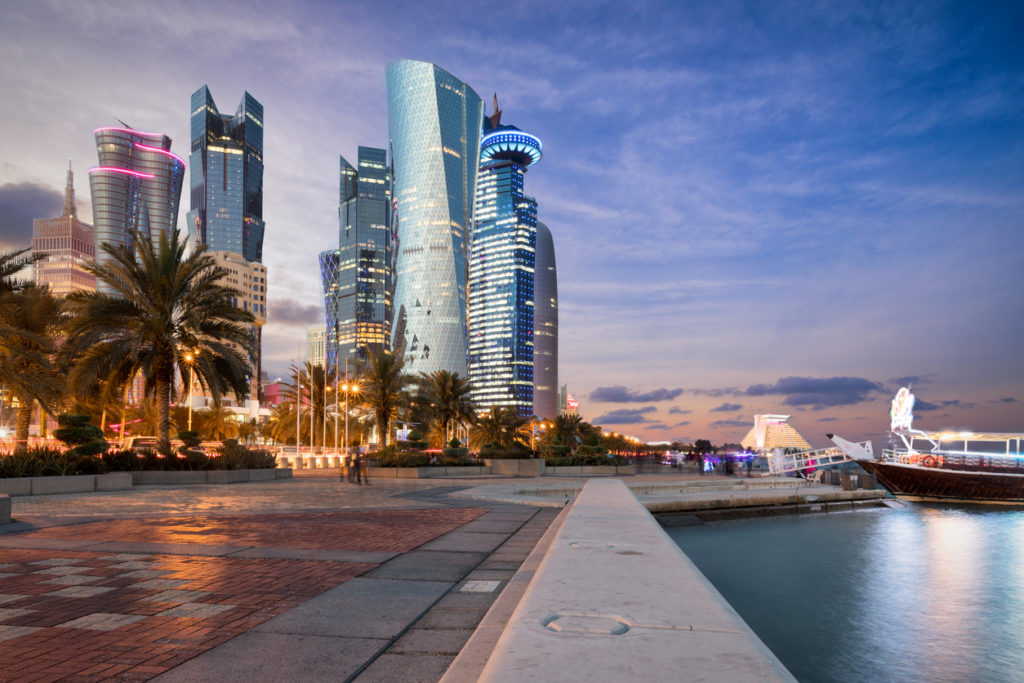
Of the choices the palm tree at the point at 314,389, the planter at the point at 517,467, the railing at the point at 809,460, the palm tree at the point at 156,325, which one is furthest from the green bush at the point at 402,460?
the railing at the point at 809,460

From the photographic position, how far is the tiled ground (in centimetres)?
443

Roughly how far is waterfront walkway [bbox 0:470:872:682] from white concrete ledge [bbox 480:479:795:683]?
3.13 feet

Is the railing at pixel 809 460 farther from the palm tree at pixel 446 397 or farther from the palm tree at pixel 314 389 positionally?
the palm tree at pixel 314 389

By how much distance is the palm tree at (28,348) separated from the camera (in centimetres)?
2253

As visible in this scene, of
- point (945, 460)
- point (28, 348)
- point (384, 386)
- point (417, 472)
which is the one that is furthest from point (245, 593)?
point (945, 460)

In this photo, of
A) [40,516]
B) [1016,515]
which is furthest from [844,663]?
[1016,515]

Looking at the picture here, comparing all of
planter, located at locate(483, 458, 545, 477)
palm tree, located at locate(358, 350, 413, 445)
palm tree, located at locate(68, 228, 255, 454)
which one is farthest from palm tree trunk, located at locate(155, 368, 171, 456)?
palm tree, located at locate(358, 350, 413, 445)

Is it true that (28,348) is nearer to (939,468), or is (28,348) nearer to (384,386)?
(384,386)

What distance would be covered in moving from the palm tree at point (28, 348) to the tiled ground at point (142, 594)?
1500 cm

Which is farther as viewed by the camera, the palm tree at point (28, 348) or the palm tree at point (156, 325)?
the palm tree at point (156, 325)

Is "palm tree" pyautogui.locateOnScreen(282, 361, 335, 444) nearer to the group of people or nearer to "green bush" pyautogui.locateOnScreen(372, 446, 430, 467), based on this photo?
"green bush" pyautogui.locateOnScreen(372, 446, 430, 467)

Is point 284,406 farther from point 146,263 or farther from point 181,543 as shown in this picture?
point 181,543

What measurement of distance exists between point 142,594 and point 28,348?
105ft

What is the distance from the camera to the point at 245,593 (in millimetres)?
6367
